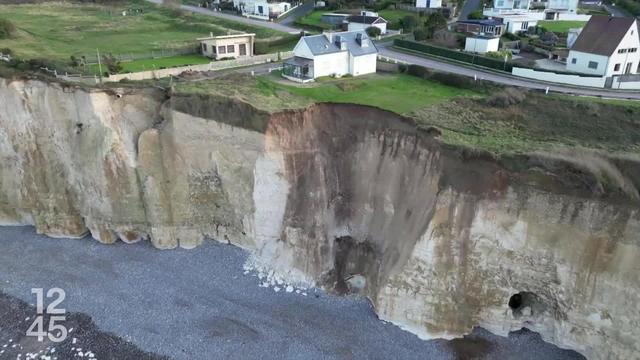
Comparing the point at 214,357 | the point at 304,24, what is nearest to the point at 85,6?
the point at 304,24

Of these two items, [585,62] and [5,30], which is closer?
[585,62]

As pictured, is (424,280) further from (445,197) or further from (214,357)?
(214,357)

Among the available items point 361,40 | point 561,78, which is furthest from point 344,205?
point 561,78

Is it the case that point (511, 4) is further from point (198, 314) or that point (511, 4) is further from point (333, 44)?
point (198, 314)

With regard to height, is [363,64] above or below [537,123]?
above

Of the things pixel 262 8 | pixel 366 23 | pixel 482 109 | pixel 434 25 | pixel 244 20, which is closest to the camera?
pixel 482 109

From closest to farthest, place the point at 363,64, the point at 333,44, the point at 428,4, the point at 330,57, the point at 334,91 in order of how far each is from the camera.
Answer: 1. the point at 334,91
2. the point at 330,57
3. the point at 333,44
4. the point at 363,64
5. the point at 428,4
